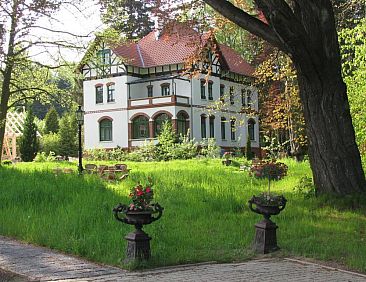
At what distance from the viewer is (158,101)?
4550 cm

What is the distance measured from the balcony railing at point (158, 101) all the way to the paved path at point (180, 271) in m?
36.3

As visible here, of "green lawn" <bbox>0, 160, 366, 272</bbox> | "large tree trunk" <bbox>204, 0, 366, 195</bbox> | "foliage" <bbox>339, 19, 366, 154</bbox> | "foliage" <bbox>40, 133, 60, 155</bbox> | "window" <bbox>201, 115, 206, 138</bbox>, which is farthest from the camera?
"foliage" <bbox>40, 133, 60, 155</bbox>

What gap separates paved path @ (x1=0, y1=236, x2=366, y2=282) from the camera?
723 centimetres

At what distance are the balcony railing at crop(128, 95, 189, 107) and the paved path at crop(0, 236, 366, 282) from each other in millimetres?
36304

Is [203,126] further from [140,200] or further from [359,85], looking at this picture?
[140,200]

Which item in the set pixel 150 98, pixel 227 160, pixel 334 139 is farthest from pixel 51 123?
pixel 334 139

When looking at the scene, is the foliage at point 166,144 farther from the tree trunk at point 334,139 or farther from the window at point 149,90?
the tree trunk at point 334,139

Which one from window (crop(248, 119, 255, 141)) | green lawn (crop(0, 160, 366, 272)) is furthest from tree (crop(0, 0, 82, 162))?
window (crop(248, 119, 255, 141))

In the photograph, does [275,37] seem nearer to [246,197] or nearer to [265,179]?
[246,197]

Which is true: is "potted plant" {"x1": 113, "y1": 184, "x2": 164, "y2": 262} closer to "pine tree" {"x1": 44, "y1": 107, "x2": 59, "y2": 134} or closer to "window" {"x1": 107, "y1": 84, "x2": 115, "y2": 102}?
"window" {"x1": 107, "y1": 84, "x2": 115, "y2": 102}

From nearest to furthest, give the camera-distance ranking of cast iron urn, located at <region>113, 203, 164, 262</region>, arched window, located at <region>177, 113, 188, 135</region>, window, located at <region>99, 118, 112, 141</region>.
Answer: cast iron urn, located at <region>113, 203, 164, 262</region>, arched window, located at <region>177, 113, 188, 135</region>, window, located at <region>99, 118, 112, 141</region>

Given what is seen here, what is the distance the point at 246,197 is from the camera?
48.5 ft

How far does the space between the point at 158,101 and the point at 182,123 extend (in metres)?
2.78

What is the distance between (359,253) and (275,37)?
6.38m
